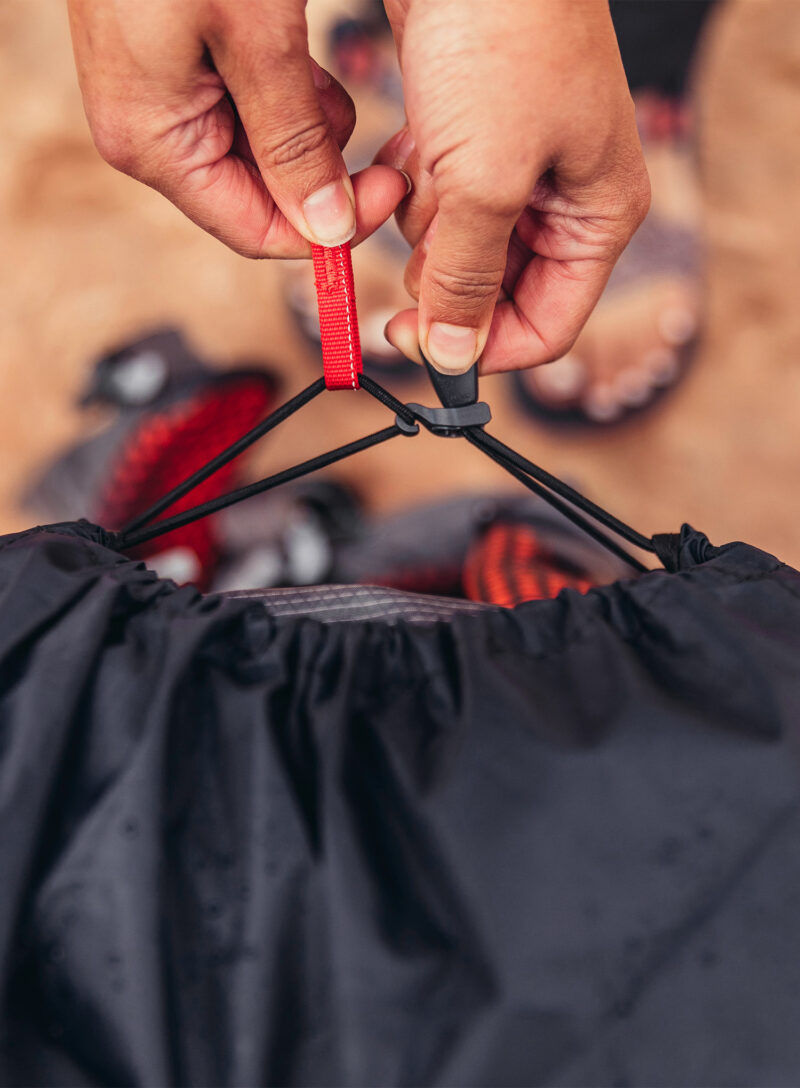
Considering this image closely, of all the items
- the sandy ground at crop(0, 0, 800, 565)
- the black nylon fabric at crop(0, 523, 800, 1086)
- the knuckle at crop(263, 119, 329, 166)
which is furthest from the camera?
the sandy ground at crop(0, 0, 800, 565)

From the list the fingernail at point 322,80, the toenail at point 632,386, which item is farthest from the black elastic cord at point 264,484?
the toenail at point 632,386

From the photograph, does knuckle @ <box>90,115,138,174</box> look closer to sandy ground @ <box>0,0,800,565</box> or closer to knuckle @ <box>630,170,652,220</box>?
knuckle @ <box>630,170,652,220</box>

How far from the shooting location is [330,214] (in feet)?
1.45

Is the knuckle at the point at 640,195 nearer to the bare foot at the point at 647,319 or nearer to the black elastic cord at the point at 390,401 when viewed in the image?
the black elastic cord at the point at 390,401

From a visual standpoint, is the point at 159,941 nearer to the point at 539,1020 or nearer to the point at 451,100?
the point at 539,1020

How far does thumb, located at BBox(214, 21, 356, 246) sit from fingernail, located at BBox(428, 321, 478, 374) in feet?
0.27

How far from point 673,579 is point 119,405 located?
0.73m

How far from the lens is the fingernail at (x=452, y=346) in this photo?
0.46 metres

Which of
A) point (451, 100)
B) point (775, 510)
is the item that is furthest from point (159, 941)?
point (775, 510)

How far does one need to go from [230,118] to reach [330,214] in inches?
3.9

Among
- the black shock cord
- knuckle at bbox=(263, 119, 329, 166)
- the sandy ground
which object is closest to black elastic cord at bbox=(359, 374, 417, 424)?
the black shock cord

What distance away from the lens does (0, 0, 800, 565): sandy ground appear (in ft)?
3.12

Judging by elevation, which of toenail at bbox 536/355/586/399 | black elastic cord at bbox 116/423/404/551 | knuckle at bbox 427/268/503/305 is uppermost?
knuckle at bbox 427/268/503/305

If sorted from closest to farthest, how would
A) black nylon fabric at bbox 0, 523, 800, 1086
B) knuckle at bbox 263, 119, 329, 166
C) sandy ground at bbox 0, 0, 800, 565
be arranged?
1. black nylon fabric at bbox 0, 523, 800, 1086
2. knuckle at bbox 263, 119, 329, 166
3. sandy ground at bbox 0, 0, 800, 565
